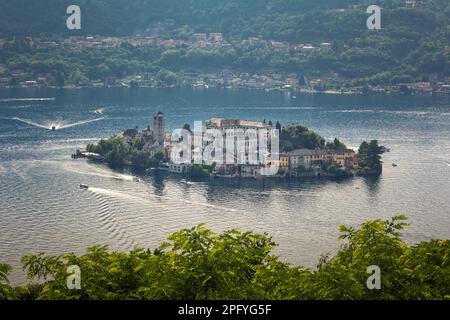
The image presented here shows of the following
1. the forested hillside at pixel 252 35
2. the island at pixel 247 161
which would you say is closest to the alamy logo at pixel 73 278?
the island at pixel 247 161

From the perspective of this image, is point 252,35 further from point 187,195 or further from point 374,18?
point 187,195

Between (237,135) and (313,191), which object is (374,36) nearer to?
(237,135)

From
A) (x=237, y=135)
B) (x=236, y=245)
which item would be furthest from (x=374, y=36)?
(x=236, y=245)

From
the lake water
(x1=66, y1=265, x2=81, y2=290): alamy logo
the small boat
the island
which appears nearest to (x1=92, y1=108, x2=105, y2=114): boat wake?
the lake water

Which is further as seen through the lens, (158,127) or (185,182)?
(158,127)

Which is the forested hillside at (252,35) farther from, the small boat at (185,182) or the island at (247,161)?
the small boat at (185,182)

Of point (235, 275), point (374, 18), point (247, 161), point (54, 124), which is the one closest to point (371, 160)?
point (247, 161)

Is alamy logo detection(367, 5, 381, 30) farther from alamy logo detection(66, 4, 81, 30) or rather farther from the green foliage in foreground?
the green foliage in foreground
